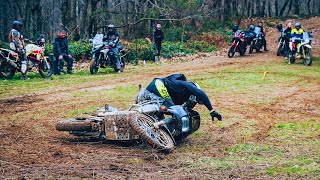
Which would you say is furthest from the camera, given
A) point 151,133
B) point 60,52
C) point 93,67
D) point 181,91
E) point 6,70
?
point 93,67

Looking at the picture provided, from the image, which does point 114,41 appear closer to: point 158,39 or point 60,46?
point 60,46

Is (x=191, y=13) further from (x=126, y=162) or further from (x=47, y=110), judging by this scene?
(x=126, y=162)

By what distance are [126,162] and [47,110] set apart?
5.21 metres

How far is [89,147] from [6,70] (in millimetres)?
10962

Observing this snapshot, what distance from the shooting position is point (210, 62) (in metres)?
23.7

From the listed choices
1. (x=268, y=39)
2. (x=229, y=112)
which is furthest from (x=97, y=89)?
(x=268, y=39)

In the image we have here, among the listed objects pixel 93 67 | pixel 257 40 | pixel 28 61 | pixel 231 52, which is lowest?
pixel 93 67

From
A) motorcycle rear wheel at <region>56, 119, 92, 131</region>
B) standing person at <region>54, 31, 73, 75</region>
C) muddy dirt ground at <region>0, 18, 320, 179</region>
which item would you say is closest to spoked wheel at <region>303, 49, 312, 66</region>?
muddy dirt ground at <region>0, 18, 320, 179</region>

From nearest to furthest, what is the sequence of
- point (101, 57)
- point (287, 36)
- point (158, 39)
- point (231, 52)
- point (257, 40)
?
point (101, 57) → point (287, 36) → point (158, 39) → point (231, 52) → point (257, 40)

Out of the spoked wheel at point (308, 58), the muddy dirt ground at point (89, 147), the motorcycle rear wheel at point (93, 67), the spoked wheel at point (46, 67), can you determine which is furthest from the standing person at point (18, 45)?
the spoked wheel at point (308, 58)

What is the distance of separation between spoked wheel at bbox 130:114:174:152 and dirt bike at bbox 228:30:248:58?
1728 centimetres

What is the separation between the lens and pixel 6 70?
18.2 meters

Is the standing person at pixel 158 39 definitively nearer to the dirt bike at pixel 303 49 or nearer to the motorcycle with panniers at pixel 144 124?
the dirt bike at pixel 303 49

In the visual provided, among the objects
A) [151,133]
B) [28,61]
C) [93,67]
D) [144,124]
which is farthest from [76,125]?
[93,67]
